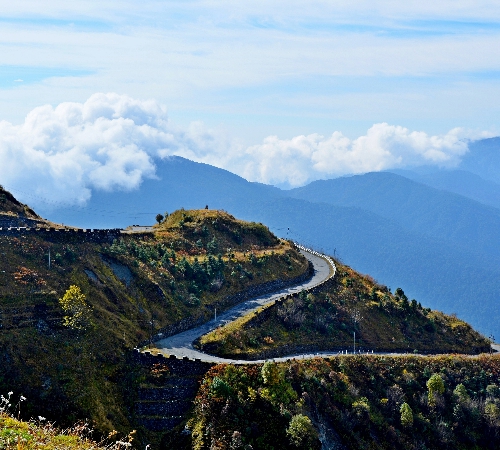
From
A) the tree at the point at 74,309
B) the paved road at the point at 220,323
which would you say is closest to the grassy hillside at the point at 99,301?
the tree at the point at 74,309

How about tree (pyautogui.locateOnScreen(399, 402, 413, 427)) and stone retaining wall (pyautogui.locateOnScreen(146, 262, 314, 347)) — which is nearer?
tree (pyautogui.locateOnScreen(399, 402, 413, 427))

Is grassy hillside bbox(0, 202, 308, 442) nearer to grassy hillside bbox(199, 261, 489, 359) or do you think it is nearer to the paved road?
the paved road

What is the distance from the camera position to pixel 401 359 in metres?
68.9

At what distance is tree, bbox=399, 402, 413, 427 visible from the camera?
59838mm

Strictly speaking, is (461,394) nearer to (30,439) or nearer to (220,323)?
→ (220,323)

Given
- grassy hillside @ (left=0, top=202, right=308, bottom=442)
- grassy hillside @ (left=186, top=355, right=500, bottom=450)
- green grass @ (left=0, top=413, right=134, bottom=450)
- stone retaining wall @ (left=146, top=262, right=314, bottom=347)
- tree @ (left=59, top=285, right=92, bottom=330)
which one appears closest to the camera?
green grass @ (left=0, top=413, right=134, bottom=450)

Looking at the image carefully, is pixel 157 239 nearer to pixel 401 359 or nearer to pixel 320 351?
pixel 320 351

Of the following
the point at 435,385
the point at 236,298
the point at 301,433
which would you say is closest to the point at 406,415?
the point at 435,385

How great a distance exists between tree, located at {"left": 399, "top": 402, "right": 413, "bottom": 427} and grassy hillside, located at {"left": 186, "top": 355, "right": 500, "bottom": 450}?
99 mm

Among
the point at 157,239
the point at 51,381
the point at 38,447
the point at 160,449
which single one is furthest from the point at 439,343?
the point at 38,447

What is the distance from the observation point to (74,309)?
54.1 meters

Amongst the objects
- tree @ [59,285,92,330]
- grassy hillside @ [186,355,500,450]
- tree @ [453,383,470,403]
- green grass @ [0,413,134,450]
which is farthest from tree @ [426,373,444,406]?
green grass @ [0,413,134,450]

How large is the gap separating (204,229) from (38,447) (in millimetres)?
66646

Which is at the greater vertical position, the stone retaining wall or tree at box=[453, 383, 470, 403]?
the stone retaining wall
